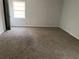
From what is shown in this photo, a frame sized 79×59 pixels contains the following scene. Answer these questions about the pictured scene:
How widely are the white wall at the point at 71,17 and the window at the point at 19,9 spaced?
6.59ft

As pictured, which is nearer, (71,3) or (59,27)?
(71,3)

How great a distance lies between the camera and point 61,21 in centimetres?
461

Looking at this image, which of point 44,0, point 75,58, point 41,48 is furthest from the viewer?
point 44,0

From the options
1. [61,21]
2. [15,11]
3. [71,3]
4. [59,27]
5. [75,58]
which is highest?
[71,3]

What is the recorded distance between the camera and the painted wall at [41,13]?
14.6 ft

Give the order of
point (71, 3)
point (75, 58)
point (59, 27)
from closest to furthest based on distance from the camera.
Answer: point (75, 58) → point (71, 3) → point (59, 27)

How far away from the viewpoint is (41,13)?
15.1 ft

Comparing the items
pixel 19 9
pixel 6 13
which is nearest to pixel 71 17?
pixel 19 9

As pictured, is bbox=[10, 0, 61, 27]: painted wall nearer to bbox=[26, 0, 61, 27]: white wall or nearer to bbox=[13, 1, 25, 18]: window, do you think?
bbox=[26, 0, 61, 27]: white wall

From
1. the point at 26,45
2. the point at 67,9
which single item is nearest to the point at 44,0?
the point at 67,9

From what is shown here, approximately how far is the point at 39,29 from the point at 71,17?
1.53 m

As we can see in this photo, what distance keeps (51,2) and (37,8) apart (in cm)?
75

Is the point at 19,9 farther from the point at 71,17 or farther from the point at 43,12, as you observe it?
the point at 71,17

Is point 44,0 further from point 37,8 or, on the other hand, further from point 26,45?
point 26,45
